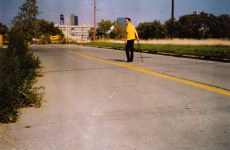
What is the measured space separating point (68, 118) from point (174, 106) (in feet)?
→ 6.11

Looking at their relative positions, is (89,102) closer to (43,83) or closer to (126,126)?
(126,126)

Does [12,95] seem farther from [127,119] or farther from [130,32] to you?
[130,32]

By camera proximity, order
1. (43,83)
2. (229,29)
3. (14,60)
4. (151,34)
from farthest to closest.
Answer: (151,34) → (229,29) → (43,83) → (14,60)

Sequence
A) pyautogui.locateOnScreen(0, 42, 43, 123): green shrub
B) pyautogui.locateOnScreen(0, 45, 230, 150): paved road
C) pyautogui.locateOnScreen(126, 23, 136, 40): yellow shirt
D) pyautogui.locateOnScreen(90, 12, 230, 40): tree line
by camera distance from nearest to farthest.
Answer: pyautogui.locateOnScreen(0, 45, 230, 150): paved road < pyautogui.locateOnScreen(0, 42, 43, 123): green shrub < pyautogui.locateOnScreen(126, 23, 136, 40): yellow shirt < pyautogui.locateOnScreen(90, 12, 230, 40): tree line

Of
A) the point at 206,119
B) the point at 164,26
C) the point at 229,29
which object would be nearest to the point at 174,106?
the point at 206,119

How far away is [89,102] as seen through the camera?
6215mm

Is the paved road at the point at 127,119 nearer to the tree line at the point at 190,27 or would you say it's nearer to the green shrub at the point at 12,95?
the green shrub at the point at 12,95

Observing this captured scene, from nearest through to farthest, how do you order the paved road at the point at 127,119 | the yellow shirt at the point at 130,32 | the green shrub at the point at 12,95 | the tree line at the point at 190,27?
the paved road at the point at 127,119, the green shrub at the point at 12,95, the yellow shirt at the point at 130,32, the tree line at the point at 190,27

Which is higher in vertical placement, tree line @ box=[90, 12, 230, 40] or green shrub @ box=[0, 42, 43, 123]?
tree line @ box=[90, 12, 230, 40]

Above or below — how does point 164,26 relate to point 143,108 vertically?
above

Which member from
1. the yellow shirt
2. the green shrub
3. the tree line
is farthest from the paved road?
the tree line

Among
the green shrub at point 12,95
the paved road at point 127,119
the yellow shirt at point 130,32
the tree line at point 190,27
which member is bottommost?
the paved road at point 127,119

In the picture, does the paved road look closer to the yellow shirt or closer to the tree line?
the yellow shirt

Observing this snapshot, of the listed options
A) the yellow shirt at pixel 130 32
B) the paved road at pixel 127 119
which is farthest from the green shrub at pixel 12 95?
the yellow shirt at pixel 130 32
